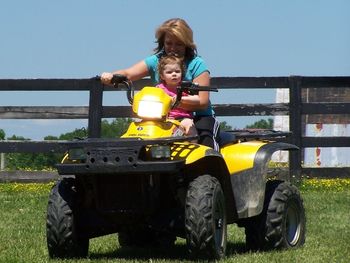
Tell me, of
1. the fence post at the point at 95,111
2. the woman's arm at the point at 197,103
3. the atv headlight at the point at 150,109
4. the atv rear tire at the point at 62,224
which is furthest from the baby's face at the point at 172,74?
the fence post at the point at 95,111

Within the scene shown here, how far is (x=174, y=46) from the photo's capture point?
6.50 meters

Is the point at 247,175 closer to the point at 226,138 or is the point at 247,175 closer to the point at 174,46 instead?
the point at 226,138

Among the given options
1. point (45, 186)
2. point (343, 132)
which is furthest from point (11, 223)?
point (343, 132)

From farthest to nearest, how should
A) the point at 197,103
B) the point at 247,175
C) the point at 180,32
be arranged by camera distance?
the point at 247,175
the point at 180,32
the point at 197,103

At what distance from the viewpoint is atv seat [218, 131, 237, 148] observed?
22.2 ft

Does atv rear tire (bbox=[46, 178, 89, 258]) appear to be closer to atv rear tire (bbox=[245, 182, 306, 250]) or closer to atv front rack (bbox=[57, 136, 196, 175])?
atv front rack (bbox=[57, 136, 196, 175])

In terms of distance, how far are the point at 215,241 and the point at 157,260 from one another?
416 mm

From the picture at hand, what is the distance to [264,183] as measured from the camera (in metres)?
6.73

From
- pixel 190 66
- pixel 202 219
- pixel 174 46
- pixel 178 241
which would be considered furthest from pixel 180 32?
pixel 178 241

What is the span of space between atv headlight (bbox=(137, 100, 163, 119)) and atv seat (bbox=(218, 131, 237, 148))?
80cm

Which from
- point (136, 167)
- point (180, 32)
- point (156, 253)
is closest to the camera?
point (136, 167)

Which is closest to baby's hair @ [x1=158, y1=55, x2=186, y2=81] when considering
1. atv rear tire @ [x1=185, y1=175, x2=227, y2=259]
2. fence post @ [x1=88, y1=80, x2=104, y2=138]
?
atv rear tire @ [x1=185, y1=175, x2=227, y2=259]

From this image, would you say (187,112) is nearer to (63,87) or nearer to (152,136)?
(152,136)

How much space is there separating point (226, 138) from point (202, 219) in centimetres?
120
